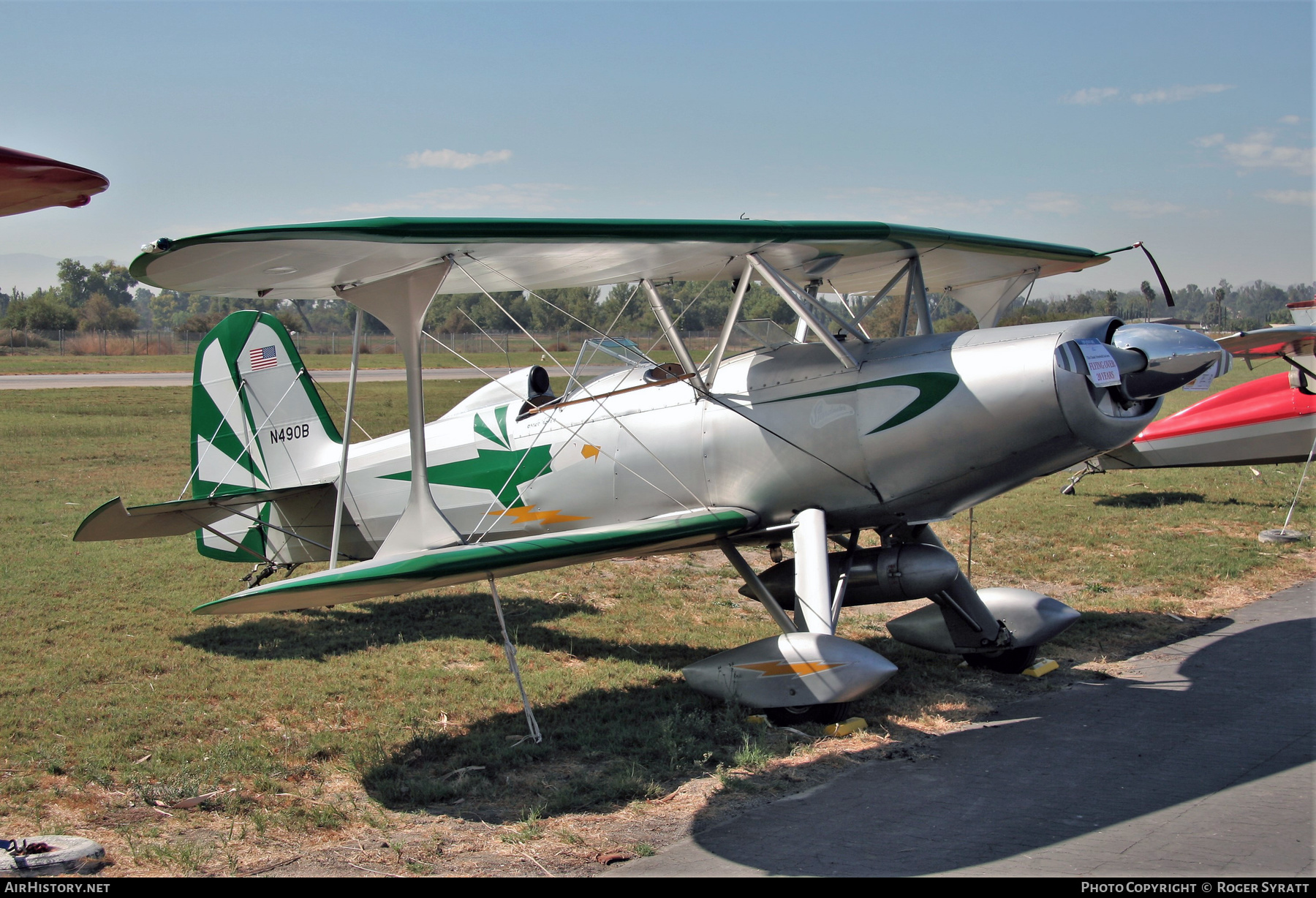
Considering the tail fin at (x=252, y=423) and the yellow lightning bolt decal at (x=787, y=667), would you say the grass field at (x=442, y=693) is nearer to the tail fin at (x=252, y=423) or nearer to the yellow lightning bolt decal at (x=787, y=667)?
the yellow lightning bolt decal at (x=787, y=667)

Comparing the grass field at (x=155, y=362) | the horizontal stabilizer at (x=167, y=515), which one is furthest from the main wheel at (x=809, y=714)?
the grass field at (x=155, y=362)

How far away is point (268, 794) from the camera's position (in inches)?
192

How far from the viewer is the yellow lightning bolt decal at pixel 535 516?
7.27m

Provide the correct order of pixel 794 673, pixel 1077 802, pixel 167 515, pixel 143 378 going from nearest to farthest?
1. pixel 1077 802
2. pixel 794 673
3. pixel 167 515
4. pixel 143 378

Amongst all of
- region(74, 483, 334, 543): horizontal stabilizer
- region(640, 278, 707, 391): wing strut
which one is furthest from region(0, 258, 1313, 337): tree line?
region(74, 483, 334, 543): horizontal stabilizer

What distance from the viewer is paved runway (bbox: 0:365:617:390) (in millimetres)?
28719

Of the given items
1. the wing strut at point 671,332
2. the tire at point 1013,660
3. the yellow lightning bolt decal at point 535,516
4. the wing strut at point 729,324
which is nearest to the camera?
the wing strut at point 729,324

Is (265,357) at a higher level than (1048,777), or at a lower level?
higher

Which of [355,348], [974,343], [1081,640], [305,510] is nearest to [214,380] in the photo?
[305,510]

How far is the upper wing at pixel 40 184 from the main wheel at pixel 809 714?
4.43 m

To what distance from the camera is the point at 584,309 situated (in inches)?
464

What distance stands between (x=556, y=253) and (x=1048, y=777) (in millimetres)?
4087

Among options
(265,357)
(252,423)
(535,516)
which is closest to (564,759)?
(535,516)

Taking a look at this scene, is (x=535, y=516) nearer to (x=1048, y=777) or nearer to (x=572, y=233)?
(x=572, y=233)
